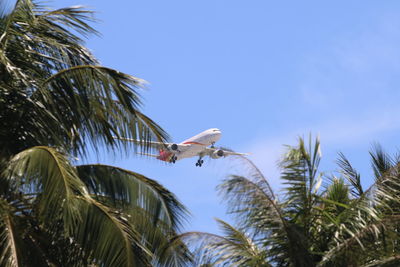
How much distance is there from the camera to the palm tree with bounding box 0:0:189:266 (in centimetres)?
937

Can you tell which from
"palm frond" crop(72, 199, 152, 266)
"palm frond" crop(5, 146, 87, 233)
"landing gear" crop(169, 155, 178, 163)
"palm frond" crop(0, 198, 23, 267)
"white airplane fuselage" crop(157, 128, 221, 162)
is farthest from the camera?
"white airplane fuselage" crop(157, 128, 221, 162)

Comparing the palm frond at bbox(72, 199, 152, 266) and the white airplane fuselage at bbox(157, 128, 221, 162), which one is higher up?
the white airplane fuselage at bbox(157, 128, 221, 162)

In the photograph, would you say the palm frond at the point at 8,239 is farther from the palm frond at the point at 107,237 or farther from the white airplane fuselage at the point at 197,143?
the white airplane fuselage at the point at 197,143

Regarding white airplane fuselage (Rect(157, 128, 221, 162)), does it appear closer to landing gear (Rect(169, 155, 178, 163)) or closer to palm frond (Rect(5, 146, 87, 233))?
landing gear (Rect(169, 155, 178, 163))

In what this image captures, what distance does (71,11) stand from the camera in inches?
526

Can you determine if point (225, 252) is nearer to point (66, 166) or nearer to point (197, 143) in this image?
point (66, 166)

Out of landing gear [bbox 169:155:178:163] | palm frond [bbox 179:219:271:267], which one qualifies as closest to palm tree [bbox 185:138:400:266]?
palm frond [bbox 179:219:271:267]

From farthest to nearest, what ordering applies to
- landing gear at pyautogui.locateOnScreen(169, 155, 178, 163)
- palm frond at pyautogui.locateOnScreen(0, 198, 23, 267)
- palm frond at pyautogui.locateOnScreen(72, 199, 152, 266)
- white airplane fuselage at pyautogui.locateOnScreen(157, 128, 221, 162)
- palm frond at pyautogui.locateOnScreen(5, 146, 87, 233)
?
white airplane fuselage at pyautogui.locateOnScreen(157, 128, 221, 162) → landing gear at pyautogui.locateOnScreen(169, 155, 178, 163) → palm frond at pyautogui.locateOnScreen(72, 199, 152, 266) → palm frond at pyautogui.locateOnScreen(5, 146, 87, 233) → palm frond at pyautogui.locateOnScreen(0, 198, 23, 267)

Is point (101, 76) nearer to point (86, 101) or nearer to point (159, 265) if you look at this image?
point (86, 101)

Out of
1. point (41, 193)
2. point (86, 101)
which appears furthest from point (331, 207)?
point (41, 193)

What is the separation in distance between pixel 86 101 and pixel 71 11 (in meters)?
2.53

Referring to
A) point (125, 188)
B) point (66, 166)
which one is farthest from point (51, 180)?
point (125, 188)

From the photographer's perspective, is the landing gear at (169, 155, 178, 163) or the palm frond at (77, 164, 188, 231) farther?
the landing gear at (169, 155, 178, 163)

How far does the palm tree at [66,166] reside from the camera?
30.7 ft
